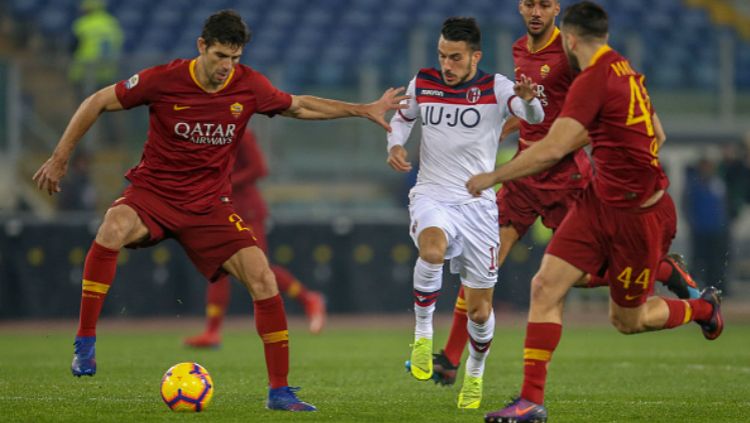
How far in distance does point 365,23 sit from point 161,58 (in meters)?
6.32

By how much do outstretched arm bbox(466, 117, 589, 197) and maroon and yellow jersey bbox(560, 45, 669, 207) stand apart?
0.25 ft

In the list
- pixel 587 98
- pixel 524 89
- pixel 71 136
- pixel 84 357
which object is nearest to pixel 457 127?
pixel 524 89

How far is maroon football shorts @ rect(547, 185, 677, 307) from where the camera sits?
7418mm

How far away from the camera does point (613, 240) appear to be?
294 inches

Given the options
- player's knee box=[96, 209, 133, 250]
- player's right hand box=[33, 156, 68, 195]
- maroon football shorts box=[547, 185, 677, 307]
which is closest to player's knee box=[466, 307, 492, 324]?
maroon football shorts box=[547, 185, 677, 307]

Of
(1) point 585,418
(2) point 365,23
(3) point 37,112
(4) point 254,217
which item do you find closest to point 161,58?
(3) point 37,112

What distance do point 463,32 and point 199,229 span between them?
2200 millimetres

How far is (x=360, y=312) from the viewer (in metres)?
18.3

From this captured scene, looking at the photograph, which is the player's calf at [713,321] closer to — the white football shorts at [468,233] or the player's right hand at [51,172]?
the white football shorts at [468,233]

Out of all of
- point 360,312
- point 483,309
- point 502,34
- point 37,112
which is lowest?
point 360,312

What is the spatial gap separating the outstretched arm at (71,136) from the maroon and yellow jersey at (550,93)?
282cm

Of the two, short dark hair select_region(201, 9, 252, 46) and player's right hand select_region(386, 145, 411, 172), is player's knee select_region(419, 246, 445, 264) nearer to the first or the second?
player's right hand select_region(386, 145, 411, 172)

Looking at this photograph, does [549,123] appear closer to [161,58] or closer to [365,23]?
[161,58]

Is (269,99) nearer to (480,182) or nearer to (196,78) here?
(196,78)
